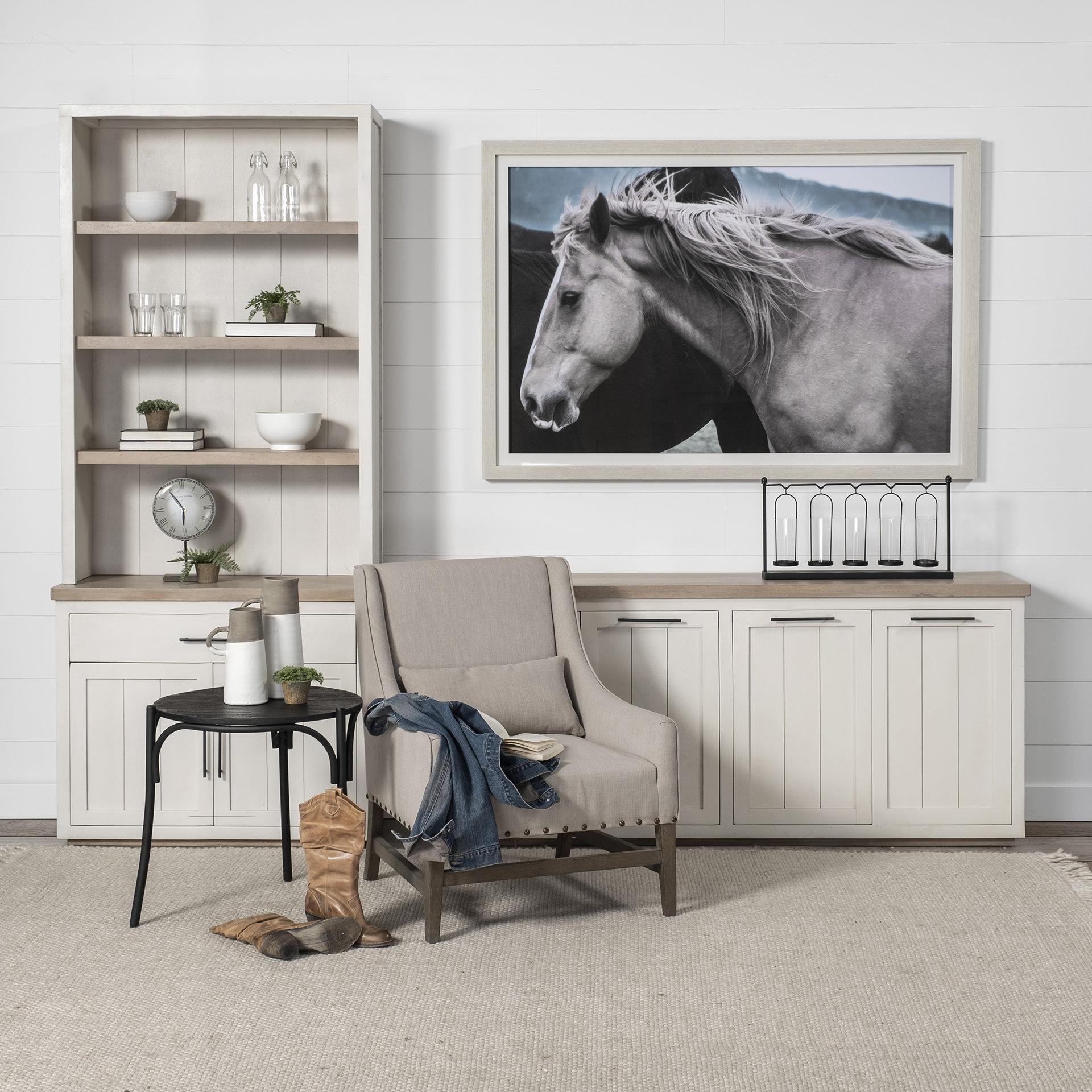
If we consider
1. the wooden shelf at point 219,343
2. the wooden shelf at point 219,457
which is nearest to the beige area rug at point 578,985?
the wooden shelf at point 219,457

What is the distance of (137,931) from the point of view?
307cm

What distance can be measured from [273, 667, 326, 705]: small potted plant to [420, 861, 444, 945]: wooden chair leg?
53 centimetres

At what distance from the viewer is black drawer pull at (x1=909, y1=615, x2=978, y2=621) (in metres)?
3.76

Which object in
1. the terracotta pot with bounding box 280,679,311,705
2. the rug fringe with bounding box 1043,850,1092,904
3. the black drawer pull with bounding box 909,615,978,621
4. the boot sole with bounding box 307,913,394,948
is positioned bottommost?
the rug fringe with bounding box 1043,850,1092,904

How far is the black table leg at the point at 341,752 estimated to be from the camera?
3090 millimetres

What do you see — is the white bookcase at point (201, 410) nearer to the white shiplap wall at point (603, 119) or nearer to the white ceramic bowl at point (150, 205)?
the white ceramic bowl at point (150, 205)

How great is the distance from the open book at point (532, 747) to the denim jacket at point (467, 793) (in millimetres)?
14

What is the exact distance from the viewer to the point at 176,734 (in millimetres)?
3762

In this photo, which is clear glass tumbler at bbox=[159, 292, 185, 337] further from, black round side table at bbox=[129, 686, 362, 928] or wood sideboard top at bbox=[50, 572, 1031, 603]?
black round side table at bbox=[129, 686, 362, 928]

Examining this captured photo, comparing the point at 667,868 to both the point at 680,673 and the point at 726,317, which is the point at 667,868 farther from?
the point at 726,317

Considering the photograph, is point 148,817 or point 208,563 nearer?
point 148,817

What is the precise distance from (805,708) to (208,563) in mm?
1958

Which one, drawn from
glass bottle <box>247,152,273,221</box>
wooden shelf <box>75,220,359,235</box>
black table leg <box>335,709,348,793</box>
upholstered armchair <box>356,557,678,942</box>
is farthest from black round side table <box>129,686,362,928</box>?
glass bottle <box>247,152,273,221</box>

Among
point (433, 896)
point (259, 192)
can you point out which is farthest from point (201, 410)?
point (433, 896)
